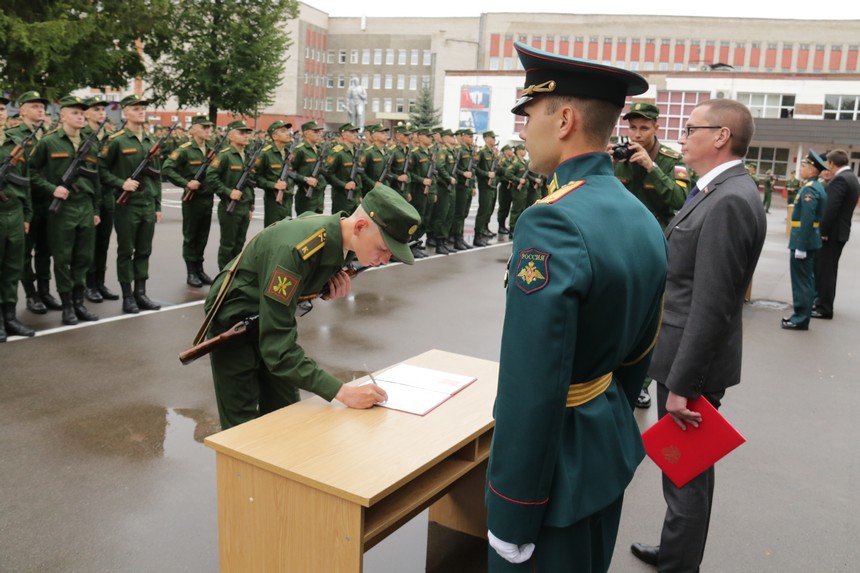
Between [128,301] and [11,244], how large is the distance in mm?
1455

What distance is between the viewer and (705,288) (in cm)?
294

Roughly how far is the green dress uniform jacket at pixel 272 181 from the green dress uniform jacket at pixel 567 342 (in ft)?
30.1

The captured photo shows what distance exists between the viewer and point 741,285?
3.00m

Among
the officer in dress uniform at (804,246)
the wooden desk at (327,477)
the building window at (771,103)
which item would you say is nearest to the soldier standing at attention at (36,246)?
the wooden desk at (327,477)

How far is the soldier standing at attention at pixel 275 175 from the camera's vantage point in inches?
425

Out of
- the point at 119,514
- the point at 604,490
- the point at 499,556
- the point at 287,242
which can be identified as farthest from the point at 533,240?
the point at 119,514

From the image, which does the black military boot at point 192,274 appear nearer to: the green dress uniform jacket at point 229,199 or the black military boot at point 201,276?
the black military boot at point 201,276

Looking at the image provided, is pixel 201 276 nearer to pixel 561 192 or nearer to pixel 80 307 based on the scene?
pixel 80 307

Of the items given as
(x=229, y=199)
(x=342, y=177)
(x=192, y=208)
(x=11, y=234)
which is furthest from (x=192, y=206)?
(x=342, y=177)

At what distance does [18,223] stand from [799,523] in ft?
22.6

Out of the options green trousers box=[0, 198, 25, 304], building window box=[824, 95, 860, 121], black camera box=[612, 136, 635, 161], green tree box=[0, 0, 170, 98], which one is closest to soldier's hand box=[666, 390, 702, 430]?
black camera box=[612, 136, 635, 161]

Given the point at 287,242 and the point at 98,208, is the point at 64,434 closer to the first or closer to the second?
the point at 287,242

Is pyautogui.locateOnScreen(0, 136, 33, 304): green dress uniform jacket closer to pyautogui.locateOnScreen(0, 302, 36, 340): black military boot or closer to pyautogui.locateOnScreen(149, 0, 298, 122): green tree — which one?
pyautogui.locateOnScreen(0, 302, 36, 340): black military boot

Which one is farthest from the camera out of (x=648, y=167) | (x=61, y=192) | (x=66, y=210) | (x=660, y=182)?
(x=66, y=210)
